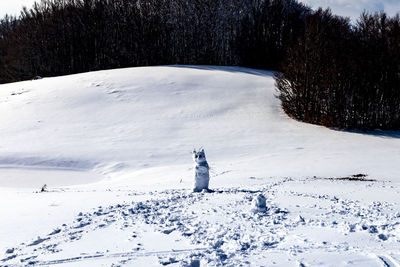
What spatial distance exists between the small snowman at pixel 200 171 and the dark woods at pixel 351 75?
37.9 ft

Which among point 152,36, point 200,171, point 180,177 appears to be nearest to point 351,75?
point 180,177

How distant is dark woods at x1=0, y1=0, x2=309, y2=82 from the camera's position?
38062mm

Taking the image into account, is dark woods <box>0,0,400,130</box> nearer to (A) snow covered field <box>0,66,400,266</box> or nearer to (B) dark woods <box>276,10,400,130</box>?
(A) snow covered field <box>0,66,400,266</box>

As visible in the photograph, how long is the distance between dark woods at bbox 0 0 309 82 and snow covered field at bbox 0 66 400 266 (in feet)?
33.0

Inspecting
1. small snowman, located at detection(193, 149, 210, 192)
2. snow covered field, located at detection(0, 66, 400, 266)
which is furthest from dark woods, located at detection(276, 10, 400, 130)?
small snowman, located at detection(193, 149, 210, 192)

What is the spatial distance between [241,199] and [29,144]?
1259cm

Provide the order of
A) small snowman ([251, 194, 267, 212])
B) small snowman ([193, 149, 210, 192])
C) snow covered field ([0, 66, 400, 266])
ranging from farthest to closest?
1. small snowman ([193, 149, 210, 192])
2. small snowman ([251, 194, 267, 212])
3. snow covered field ([0, 66, 400, 266])

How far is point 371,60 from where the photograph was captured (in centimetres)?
1755

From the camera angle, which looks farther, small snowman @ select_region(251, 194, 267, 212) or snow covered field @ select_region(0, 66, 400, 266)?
small snowman @ select_region(251, 194, 267, 212)

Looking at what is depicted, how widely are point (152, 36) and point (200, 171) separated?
32.5m

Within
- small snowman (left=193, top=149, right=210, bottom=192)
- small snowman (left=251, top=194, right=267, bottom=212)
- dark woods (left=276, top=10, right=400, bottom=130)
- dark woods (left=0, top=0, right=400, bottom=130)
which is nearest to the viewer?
small snowman (left=251, top=194, right=267, bottom=212)

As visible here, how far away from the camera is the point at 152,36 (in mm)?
38500

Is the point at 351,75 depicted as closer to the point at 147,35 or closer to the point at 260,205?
the point at 260,205

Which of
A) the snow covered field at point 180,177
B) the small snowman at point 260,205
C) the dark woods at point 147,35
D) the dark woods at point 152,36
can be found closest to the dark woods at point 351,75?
the snow covered field at point 180,177
